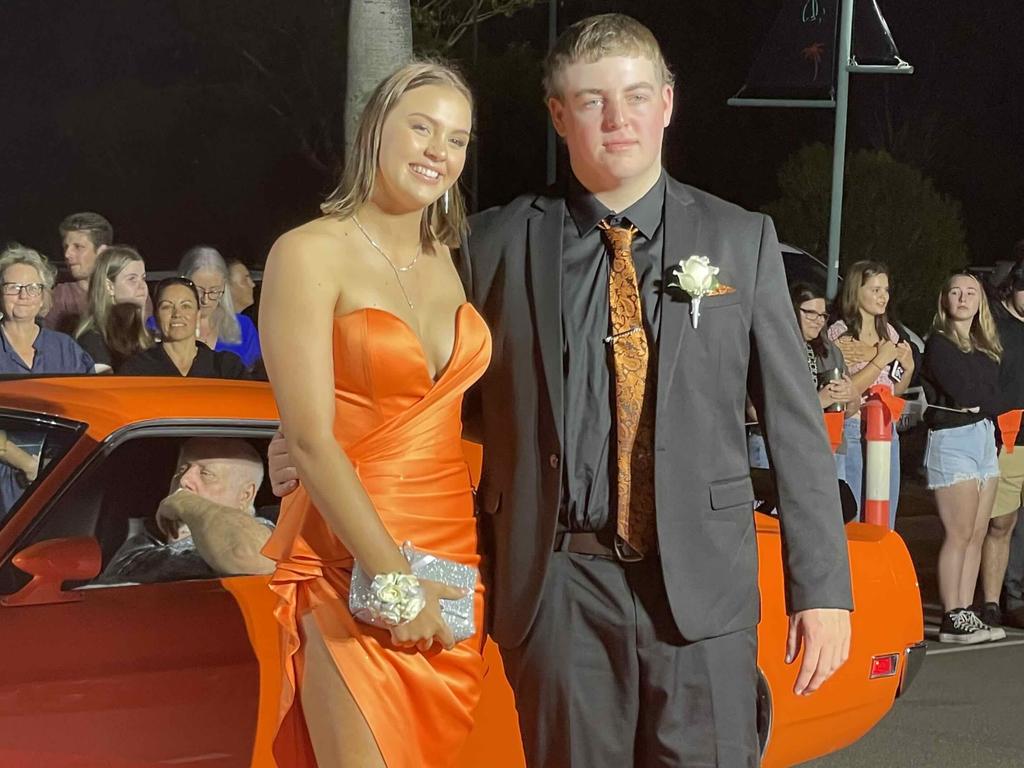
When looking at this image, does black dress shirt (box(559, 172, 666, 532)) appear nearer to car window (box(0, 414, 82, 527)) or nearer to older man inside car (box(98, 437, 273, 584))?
older man inside car (box(98, 437, 273, 584))

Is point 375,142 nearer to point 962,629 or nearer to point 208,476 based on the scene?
point 208,476

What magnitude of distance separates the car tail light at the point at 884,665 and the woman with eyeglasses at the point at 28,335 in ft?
10.4

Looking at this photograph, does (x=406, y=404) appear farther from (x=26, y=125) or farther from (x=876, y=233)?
(x=26, y=125)

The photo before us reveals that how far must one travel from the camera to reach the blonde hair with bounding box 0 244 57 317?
632cm

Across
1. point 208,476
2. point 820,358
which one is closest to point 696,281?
point 208,476

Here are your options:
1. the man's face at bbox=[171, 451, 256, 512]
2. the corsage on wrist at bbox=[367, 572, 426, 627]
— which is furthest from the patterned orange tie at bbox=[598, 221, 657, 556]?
the man's face at bbox=[171, 451, 256, 512]

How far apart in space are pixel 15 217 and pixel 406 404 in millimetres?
32025

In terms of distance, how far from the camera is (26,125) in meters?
35.9

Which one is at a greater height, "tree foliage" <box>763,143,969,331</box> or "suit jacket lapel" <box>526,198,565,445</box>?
"tree foliage" <box>763,143,969,331</box>

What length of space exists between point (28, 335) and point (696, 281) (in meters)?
4.05

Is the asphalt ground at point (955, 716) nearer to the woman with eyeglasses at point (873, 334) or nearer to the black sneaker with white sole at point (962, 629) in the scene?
the black sneaker with white sole at point (962, 629)

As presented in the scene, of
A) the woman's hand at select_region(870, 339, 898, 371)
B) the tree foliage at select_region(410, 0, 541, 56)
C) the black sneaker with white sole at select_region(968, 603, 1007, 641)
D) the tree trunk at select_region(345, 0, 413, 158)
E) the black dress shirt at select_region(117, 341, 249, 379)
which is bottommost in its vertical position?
the black sneaker with white sole at select_region(968, 603, 1007, 641)

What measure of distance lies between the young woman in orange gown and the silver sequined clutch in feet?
0.07

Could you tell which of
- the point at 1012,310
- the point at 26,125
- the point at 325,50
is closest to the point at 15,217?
the point at 26,125
